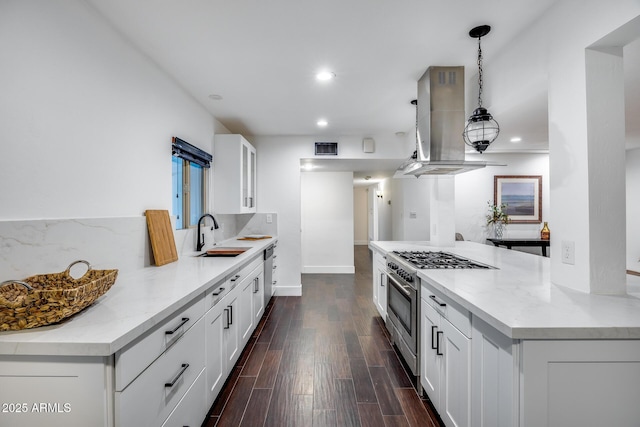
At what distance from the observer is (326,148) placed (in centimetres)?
444

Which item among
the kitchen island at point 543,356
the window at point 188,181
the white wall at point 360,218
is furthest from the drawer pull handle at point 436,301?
the white wall at point 360,218

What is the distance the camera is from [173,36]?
1.93m

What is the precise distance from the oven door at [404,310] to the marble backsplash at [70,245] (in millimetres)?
1987

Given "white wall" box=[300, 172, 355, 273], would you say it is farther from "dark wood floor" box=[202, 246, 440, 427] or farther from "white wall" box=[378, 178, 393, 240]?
"dark wood floor" box=[202, 246, 440, 427]

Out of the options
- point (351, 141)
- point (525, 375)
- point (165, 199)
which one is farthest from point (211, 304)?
point (351, 141)

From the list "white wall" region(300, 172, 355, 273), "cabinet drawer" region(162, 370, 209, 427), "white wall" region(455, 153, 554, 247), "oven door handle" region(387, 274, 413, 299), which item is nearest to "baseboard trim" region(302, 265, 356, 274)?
"white wall" region(300, 172, 355, 273)

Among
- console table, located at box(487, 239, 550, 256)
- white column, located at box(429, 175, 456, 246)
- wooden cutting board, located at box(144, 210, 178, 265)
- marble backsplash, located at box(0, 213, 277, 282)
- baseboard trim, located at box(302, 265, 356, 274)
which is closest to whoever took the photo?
marble backsplash, located at box(0, 213, 277, 282)

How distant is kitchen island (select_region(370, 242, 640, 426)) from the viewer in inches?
39.8

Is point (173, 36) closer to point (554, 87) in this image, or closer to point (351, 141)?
point (554, 87)

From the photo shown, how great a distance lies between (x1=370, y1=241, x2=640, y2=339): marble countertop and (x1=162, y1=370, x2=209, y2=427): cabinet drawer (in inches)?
56.0

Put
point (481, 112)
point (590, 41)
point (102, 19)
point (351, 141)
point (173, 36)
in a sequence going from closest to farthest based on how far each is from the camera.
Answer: point (590, 41) < point (102, 19) < point (173, 36) < point (481, 112) < point (351, 141)

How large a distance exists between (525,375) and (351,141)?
3.86 metres

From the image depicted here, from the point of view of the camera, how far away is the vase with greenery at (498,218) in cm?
531

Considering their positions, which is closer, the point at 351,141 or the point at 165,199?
the point at 165,199
